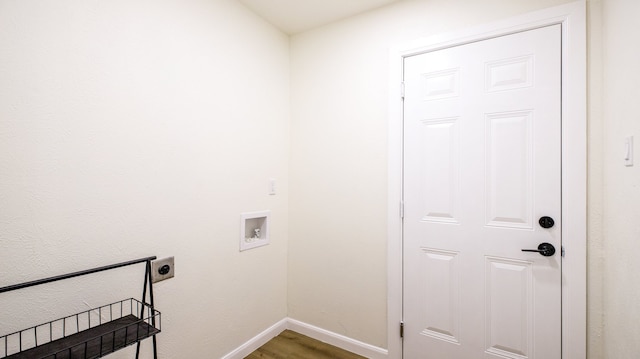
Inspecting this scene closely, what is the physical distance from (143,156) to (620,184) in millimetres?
2261

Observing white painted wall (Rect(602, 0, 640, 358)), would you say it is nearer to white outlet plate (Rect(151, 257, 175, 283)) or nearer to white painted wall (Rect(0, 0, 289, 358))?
white painted wall (Rect(0, 0, 289, 358))

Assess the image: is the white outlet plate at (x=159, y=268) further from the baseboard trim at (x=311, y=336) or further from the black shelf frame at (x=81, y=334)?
the baseboard trim at (x=311, y=336)

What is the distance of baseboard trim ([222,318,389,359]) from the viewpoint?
207 cm

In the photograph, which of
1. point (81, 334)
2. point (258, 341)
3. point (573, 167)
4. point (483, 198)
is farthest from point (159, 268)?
point (573, 167)

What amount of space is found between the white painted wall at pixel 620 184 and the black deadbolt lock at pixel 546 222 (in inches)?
8.3

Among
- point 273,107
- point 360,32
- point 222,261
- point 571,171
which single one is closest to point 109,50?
point 273,107

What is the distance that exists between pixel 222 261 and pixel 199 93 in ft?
3.56

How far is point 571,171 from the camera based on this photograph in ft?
4.98

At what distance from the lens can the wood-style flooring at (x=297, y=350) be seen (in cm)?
212

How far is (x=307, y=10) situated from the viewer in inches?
84.6

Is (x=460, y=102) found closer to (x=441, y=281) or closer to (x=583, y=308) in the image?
(x=441, y=281)

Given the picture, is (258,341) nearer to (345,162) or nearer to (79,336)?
(79,336)

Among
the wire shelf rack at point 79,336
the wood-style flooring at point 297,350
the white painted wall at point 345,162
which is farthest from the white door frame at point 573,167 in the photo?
the wire shelf rack at point 79,336

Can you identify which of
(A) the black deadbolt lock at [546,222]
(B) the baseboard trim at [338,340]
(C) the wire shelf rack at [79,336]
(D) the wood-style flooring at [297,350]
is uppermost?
(A) the black deadbolt lock at [546,222]
